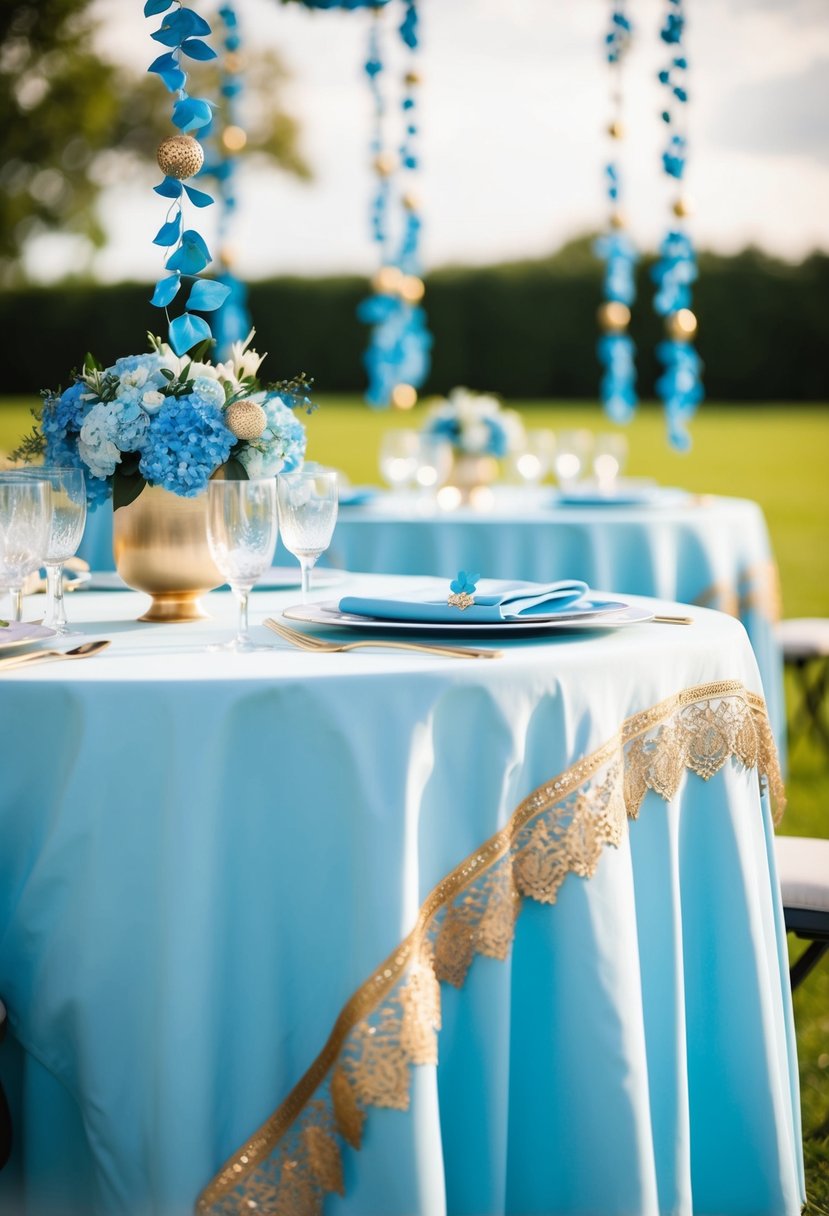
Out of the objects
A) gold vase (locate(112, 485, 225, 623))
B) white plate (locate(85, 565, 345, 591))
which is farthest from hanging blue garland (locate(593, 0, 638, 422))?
gold vase (locate(112, 485, 225, 623))

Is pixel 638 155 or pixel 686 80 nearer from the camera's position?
pixel 686 80

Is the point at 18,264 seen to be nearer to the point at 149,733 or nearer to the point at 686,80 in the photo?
the point at 686,80

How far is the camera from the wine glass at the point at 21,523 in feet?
6.01

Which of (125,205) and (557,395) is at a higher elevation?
(125,205)

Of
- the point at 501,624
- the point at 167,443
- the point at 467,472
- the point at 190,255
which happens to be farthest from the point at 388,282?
the point at 501,624

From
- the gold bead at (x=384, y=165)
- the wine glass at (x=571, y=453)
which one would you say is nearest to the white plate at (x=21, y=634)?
the wine glass at (x=571, y=453)

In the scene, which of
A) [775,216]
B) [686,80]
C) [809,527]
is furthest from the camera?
[775,216]

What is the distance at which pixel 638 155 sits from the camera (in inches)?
655

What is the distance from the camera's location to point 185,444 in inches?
78.5

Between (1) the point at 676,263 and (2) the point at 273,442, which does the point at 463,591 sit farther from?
(1) the point at 676,263

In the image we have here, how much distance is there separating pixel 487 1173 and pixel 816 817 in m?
3.34

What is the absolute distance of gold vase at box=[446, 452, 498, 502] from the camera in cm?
480

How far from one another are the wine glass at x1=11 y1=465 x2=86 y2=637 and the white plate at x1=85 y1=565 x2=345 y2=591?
0.40m

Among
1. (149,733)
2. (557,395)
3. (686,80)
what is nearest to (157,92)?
(557,395)
